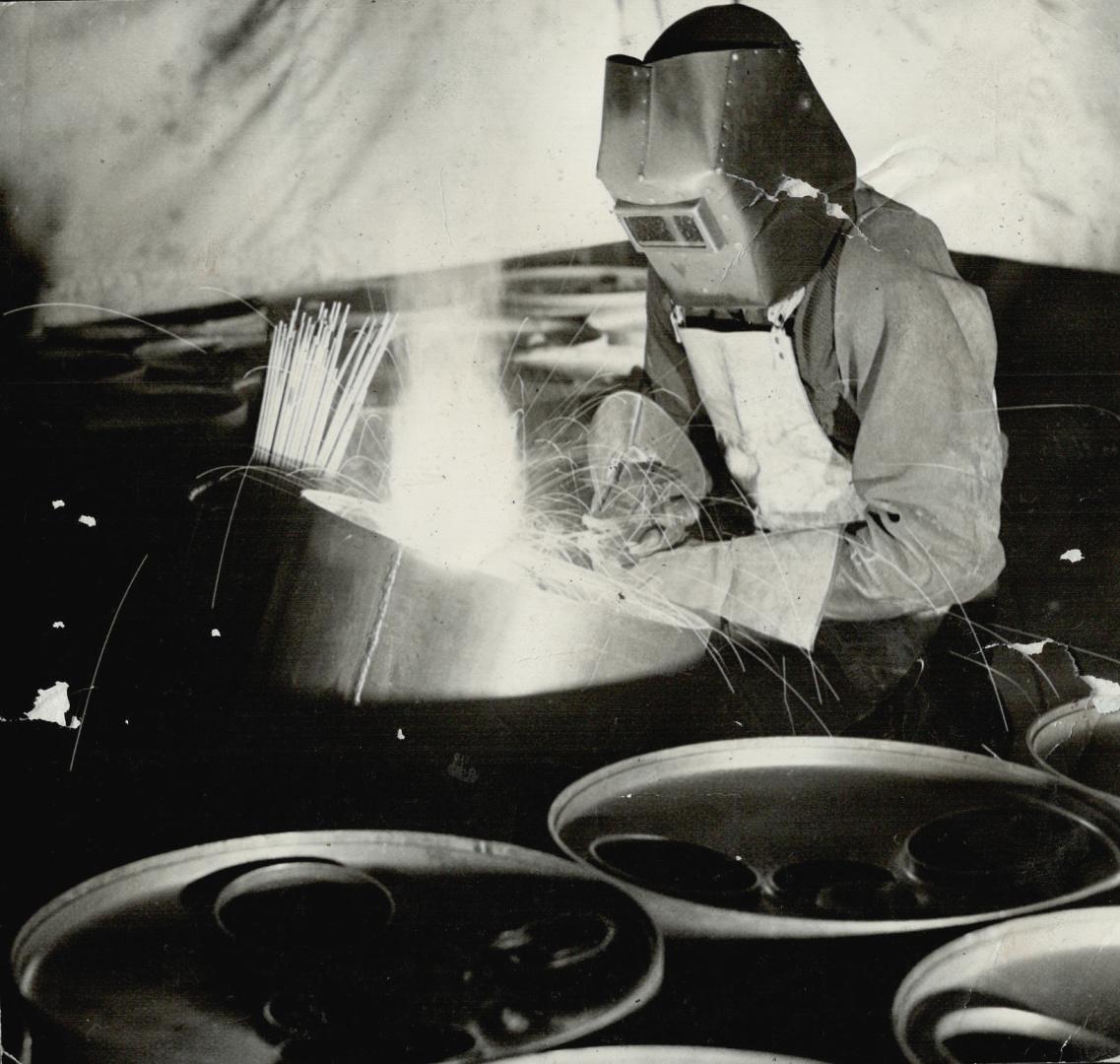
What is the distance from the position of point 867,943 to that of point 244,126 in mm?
1224

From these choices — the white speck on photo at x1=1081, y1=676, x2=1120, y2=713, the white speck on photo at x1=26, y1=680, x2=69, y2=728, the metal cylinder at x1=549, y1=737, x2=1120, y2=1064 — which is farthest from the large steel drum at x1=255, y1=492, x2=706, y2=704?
the white speck on photo at x1=1081, y1=676, x2=1120, y2=713

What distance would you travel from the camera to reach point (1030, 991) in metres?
1.24

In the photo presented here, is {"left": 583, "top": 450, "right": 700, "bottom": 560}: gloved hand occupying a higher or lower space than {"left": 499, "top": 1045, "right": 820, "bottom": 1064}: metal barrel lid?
higher

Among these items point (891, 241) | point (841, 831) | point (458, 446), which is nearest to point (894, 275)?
point (891, 241)

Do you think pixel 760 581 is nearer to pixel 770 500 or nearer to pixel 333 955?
pixel 770 500

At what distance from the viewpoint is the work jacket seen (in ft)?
3.94

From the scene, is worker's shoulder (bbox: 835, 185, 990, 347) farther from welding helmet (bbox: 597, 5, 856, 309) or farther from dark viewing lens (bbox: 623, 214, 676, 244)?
dark viewing lens (bbox: 623, 214, 676, 244)

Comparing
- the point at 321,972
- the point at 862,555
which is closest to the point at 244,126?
the point at 862,555

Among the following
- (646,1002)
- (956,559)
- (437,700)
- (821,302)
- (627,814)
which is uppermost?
(821,302)

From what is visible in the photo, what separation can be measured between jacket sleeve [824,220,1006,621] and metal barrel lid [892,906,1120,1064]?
41 cm

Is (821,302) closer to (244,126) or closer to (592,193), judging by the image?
(592,193)

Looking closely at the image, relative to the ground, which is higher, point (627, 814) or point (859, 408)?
point (859, 408)

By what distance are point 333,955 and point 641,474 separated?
0.68 meters

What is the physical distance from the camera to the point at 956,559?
123cm
